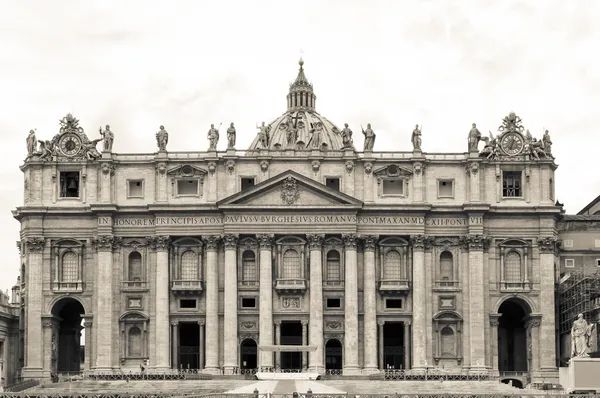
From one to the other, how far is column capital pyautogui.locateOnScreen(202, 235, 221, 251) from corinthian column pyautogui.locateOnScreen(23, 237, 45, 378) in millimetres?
13208

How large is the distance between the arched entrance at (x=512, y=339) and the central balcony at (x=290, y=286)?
17.0 meters

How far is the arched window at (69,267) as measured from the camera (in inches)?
4564

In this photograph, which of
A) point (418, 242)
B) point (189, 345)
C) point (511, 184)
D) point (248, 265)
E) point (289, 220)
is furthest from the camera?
point (189, 345)

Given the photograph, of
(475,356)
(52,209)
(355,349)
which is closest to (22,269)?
(52,209)

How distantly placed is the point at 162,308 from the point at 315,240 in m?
13.2

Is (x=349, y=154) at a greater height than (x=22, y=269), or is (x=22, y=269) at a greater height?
(x=349, y=154)

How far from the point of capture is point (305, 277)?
374 ft

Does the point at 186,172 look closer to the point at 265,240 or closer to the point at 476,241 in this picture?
the point at 265,240

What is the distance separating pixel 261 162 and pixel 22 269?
2221cm

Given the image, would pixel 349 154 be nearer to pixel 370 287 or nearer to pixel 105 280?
pixel 370 287

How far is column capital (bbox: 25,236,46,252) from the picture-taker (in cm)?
11538

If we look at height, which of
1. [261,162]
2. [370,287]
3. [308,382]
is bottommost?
[308,382]

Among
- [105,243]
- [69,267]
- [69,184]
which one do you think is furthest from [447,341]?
[69,184]

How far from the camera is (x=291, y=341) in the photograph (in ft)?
380
